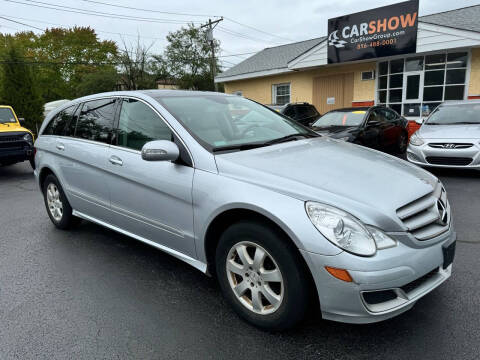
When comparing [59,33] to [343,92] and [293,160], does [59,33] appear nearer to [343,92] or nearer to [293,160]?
[343,92]

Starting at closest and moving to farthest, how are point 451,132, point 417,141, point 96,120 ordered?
point 96,120
point 451,132
point 417,141

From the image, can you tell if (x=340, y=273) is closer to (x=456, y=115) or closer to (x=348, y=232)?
(x=348, y=232)

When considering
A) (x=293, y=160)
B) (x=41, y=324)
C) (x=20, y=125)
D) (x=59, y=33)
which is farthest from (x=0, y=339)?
(x=59, y=33)

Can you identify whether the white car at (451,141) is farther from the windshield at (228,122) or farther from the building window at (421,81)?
the building window at (421,81)

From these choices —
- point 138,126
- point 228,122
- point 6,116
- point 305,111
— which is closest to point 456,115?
point 305,111

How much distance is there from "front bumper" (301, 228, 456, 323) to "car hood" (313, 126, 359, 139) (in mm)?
5742

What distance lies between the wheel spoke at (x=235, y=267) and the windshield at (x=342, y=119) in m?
6.78

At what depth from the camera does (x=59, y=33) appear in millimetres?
39812

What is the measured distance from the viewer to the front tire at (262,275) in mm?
2139

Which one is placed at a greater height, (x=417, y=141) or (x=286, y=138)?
(x=286, y=138)

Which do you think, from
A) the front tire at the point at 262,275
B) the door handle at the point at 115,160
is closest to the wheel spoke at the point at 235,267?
the front tire at the point at 262,275

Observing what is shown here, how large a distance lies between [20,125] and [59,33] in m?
36.1

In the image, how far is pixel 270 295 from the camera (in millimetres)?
2295

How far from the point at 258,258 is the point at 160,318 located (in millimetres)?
908
